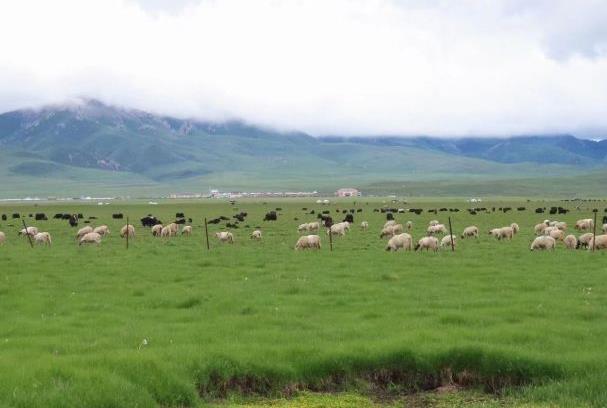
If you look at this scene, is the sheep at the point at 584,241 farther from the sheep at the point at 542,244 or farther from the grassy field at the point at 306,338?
the grassy field at the point at 306,338

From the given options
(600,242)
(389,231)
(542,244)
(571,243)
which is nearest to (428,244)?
(542,244)

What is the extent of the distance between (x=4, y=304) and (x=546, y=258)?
715 inches

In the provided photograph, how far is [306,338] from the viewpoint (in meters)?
13.2

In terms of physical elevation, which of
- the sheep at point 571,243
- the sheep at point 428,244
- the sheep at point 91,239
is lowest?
the sheep at point 571,243

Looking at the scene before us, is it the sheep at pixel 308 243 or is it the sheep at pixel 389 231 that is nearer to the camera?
the sheep at pixel 308 243

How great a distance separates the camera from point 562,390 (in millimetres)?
10828

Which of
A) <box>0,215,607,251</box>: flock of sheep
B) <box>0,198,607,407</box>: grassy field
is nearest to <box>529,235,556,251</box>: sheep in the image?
<box>0,215,607,251</box>: flock of sheep

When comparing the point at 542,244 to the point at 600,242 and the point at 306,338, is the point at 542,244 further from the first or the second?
the point at 306,338

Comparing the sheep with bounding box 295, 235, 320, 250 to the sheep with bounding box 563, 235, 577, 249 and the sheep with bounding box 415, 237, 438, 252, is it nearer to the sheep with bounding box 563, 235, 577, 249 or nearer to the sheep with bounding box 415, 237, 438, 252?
the sheep with bounding box 415, 237, 438, 252

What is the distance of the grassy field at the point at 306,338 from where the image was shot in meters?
10.9

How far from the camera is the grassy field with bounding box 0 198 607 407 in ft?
35.8

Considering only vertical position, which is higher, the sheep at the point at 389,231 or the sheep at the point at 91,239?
the sheep at the point at 91,239

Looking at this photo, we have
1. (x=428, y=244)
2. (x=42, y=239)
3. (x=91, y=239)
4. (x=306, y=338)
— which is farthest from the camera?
(x=42, y=239)

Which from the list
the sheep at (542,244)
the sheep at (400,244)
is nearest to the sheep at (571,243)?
the sheep at (542,244)
